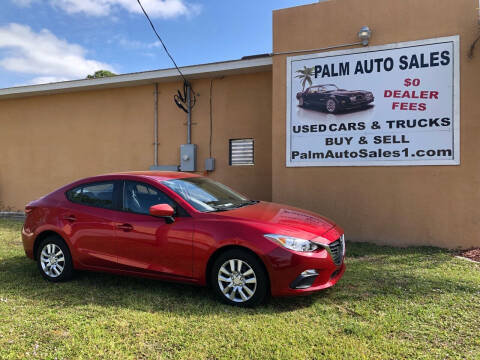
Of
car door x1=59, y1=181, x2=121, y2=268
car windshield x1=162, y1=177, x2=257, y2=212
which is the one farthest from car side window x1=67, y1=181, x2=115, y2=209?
car windshield x1=162, y1=177, x2=257, y2=212

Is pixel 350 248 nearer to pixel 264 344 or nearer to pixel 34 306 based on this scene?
pixel 264 344

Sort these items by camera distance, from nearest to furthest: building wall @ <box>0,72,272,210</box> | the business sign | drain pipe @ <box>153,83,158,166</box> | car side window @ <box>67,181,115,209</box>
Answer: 1. car side window @ <box>67,181,115,209</box>
2. the business sign
3. building wall @ <box>0,72,272,210</box>
4. drain pipe @ <box>153,83,158,166</box>

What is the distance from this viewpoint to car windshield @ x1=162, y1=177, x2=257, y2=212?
4512 millimetres

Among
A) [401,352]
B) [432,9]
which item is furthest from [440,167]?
[401,352]

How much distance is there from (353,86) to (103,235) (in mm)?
5257

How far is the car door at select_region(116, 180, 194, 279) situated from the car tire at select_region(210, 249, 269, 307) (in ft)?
1.21

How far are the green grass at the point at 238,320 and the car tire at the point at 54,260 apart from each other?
0.14 meters

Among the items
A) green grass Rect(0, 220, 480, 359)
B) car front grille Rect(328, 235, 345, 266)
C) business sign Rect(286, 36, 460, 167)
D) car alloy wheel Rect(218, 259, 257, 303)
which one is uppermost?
business sign Rect(286, 36, 460, 167)

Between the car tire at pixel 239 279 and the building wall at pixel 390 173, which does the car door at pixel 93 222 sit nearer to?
the car tire at pixel 239 279

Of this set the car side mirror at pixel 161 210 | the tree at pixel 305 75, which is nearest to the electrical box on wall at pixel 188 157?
the tree at pixel 305 75

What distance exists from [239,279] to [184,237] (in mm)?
770

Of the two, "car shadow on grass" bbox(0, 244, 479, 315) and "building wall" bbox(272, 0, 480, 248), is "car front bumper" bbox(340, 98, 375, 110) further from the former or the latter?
"car shadow on grass" bbox(0, 244, 479, 315)

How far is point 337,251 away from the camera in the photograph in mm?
4258

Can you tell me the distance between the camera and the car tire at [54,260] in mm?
4867
